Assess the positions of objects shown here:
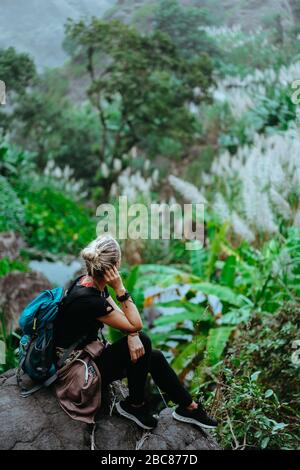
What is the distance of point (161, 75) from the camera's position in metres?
7.50

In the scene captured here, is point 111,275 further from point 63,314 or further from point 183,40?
point 183,40

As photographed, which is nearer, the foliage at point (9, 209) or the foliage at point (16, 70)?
the foliage at point (9, 209)

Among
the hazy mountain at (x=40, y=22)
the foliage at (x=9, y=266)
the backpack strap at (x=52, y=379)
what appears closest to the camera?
the backpack strap at (x=52, y=379)

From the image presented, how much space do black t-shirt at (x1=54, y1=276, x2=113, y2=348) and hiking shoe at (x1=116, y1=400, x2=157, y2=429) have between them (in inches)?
11.2

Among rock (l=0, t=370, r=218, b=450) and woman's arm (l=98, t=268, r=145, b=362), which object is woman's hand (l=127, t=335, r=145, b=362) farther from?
rock (l=0, t=370, r=218, b=450)

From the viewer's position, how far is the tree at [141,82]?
7254mm

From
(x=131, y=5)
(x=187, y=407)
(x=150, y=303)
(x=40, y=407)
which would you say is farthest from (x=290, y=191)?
(x=131, y=5)

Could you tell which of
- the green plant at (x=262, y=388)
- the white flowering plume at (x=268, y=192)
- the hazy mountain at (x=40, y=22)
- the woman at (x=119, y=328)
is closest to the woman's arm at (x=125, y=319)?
the woman at (x=119, y=328)

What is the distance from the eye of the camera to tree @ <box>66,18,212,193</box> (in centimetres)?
725

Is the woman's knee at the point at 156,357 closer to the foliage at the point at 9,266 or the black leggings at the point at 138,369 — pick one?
the black leggings at the point at 138,369

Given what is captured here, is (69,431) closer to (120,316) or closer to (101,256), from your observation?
(120,316)

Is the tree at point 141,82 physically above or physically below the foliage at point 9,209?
above

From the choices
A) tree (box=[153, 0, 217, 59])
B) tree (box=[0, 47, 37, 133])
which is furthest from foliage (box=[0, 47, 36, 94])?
tree (box=[153, 0, 217, 59])

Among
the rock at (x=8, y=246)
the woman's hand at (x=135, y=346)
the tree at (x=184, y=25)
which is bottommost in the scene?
the woman's hand at (x=135, y=346)
